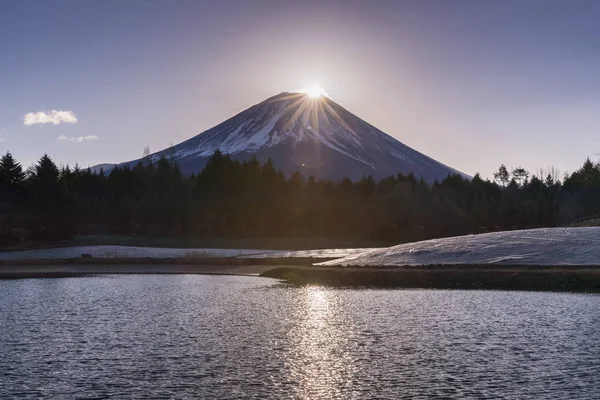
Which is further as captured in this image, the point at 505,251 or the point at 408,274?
the point at 505,251

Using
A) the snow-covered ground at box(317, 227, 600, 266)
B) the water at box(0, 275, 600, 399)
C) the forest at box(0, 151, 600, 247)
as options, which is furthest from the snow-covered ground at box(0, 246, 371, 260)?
the water at box(0, 275, 600, 399)

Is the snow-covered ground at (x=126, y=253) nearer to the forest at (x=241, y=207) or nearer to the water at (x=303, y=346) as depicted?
the forest at (x=241, y=207)

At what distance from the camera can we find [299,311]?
125 feet

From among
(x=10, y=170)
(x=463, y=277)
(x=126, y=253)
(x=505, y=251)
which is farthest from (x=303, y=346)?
(x=10, y=170)

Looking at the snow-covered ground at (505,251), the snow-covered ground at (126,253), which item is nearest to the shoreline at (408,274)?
the snow-covered ground at (505,251)

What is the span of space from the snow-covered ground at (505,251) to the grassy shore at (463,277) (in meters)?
3.83

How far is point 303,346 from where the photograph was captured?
27.5 m

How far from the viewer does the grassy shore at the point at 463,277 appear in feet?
160

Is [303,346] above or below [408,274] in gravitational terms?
below

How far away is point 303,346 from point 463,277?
28728mm

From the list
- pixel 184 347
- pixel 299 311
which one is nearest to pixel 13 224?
pixel 299 311

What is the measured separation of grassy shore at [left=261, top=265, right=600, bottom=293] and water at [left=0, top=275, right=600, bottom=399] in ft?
14.6

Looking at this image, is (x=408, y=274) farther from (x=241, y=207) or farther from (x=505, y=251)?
(x=241, y=207)

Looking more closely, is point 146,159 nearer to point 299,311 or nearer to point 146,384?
point 299,311
